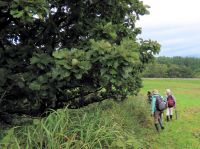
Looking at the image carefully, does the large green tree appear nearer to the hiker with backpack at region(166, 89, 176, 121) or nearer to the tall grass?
the tall grass

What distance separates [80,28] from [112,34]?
111cm

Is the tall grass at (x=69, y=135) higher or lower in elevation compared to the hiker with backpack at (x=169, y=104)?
higher

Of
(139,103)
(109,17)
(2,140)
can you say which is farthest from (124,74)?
(139,103)

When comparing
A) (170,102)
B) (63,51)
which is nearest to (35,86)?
(63,51)

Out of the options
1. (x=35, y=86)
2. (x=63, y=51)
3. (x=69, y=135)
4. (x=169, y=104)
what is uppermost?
(x=63, y=51)

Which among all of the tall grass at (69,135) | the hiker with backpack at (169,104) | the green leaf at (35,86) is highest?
the green leaf at (35,86)

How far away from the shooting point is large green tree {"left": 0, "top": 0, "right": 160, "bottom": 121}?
6624mm

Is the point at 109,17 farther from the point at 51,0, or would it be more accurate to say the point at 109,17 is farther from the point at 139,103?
the point at 139,103

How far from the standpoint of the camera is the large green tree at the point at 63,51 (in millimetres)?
6624

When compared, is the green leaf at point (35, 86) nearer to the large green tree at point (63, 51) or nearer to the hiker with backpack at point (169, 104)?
the large green tree at point (63, 51)

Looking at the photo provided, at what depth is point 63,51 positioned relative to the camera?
22.4 ft

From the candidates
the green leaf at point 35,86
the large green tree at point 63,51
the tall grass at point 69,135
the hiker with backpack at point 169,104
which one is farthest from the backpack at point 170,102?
the green leaf at point 35,86

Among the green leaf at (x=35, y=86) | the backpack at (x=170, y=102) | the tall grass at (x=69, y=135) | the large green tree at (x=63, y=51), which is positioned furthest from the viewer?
the backpack at (x=170, y=102)

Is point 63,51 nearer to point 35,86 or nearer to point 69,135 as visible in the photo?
point 35,86
